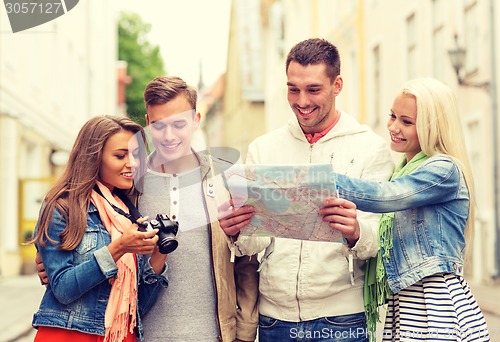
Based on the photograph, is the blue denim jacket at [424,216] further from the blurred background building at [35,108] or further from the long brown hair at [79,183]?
the blurred background building at [35,108]

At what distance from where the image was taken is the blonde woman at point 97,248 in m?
3.20

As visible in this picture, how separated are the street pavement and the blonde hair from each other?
2793 mm

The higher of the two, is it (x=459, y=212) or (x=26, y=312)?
(x=459, y=212)

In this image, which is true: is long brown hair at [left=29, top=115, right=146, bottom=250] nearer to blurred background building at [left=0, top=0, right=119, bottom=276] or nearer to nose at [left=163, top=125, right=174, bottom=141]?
nose at [left=163, top=125, right=174, bottom=141]

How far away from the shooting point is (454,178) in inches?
130

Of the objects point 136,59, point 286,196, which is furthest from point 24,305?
point 136,59

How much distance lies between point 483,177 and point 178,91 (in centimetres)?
1245

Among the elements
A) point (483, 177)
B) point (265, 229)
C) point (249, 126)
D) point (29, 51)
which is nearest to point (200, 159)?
point (265, 229)

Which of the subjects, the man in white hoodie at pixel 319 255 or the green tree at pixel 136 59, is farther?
the green tree at pixel 136 59

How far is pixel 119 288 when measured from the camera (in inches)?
130

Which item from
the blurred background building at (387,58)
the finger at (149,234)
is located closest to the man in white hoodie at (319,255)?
the finger at (149,234)

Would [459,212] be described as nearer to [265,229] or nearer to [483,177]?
[265,229]

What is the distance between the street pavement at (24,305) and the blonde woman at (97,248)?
10.8 feet

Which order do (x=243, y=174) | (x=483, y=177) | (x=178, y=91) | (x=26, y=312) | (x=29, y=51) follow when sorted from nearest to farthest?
(x=243, y=174)
(x=178, y=91)
(x=26, y=312)
(x=483, y=177)
(x=29, y=51)
